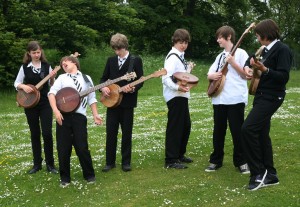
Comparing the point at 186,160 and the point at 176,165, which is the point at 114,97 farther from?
Result: the point at 186,160

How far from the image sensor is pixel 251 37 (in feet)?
152

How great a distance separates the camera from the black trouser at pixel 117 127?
895 cm

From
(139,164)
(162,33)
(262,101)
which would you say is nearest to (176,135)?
(139,164)

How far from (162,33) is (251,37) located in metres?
9.39

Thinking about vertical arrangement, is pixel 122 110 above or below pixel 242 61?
below

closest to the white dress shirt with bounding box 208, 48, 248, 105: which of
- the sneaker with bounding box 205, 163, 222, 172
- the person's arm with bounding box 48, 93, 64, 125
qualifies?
the sneaker with bounding box 205, 163, 222, 172

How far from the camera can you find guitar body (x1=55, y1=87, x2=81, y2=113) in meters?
7.89

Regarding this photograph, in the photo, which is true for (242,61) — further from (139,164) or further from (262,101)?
(139,164)

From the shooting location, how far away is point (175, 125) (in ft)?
29.3

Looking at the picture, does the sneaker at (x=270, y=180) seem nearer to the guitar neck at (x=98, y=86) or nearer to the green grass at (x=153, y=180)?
the green grass at (x=153, y=180)

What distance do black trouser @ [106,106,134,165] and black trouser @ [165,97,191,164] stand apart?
78 centimetres

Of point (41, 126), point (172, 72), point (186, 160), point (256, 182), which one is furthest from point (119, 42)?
point (256, 182)

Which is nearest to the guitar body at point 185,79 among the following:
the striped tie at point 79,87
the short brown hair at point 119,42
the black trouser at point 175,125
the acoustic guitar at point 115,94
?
the acoustic guitar at point 115,94

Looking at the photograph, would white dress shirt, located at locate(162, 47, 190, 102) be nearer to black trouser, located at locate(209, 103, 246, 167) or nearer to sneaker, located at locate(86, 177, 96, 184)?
black trouser, located at locate(209, 103, 246, 167)
